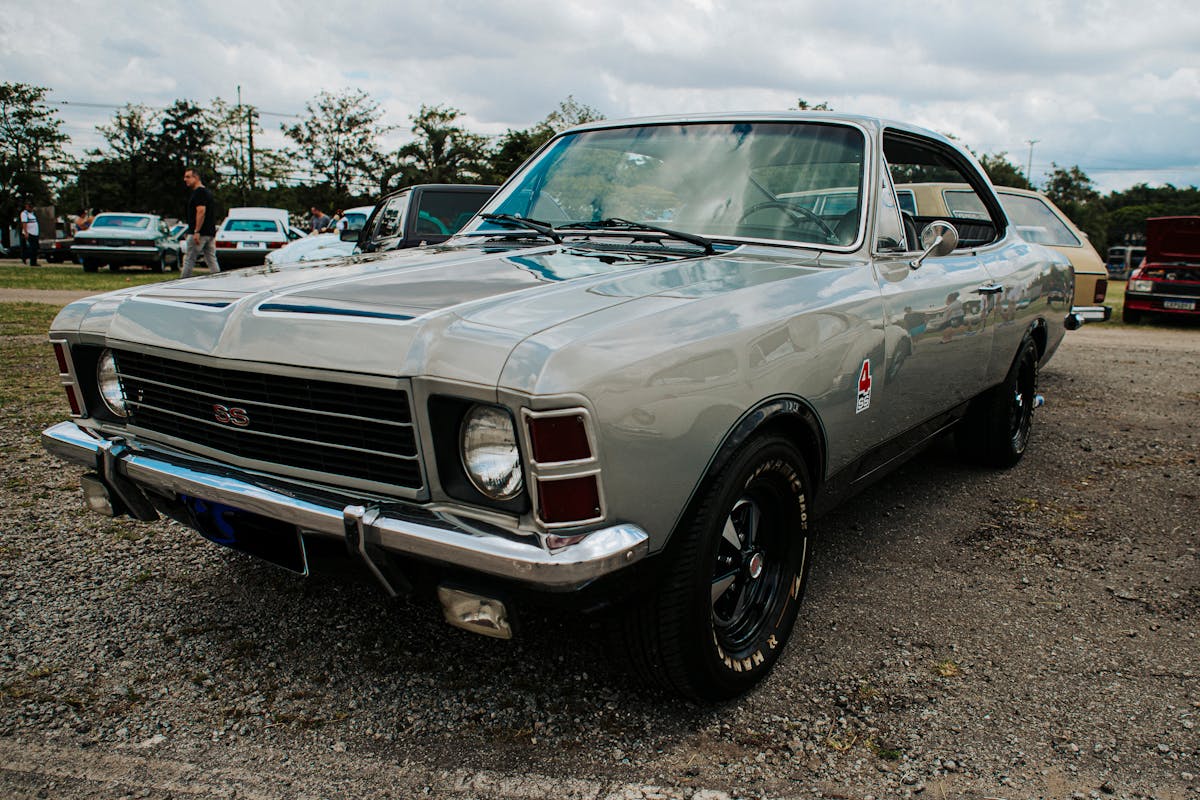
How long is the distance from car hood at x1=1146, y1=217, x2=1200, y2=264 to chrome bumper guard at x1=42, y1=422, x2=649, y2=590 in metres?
13.9

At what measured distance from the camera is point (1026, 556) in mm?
3461

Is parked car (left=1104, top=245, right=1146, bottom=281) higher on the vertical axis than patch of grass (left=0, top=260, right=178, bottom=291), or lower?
lower

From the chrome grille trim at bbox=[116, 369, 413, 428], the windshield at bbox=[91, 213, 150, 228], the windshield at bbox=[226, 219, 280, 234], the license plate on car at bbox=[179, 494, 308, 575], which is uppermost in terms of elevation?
the windshield at bbox=[91, 213, 150, 228]

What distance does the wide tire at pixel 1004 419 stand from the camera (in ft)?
14.2

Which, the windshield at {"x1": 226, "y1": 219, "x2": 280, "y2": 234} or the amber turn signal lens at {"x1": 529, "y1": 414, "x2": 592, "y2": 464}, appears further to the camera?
the windshield at {"x1": 226, "y1": 219, "x2": 280, "y2": 234}

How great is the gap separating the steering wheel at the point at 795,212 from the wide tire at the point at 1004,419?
164cm

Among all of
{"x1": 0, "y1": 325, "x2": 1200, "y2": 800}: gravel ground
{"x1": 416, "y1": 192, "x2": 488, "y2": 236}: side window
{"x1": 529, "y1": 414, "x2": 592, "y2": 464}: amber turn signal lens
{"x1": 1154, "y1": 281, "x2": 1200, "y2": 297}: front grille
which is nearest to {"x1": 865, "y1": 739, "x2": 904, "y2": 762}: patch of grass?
{"x1": 0, "y1": 325, "x2": 1200, "y2": 800}: gravel ground

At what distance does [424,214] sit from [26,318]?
5136 mm

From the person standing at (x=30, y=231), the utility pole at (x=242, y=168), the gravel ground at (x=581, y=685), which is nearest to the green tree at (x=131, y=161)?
the utility pole at (x=242, y=168)

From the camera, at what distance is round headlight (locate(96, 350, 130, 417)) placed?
257 centimetres

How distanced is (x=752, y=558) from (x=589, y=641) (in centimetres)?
61

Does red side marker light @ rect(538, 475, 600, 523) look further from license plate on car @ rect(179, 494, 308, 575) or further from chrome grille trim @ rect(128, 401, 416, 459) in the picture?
license plate on car @ rect(179, 494, 308, 575)

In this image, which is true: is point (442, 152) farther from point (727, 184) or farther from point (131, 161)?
point (727, 184)

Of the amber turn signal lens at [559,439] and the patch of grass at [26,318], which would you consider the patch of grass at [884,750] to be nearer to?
the amber turn signal lens at [559,439]
